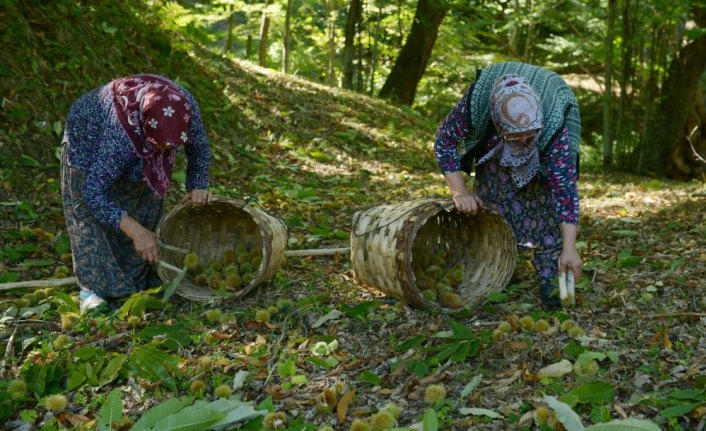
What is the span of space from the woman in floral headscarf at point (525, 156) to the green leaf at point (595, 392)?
29.5 inches

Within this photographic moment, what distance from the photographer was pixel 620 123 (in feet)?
24.8

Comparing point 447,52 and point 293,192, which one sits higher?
point 447,52

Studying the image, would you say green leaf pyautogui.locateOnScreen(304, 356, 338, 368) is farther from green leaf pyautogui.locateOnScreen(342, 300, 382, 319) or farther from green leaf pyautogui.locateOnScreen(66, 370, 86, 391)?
green leaf pyautogui.locateOnScreen(66, 370, 86, 391)

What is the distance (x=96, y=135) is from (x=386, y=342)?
156 cm

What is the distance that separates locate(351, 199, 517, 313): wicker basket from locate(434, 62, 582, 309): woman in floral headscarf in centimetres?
13

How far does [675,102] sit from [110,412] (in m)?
7.33

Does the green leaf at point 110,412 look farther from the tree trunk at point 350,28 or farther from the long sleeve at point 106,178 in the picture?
the tree trunk at point 350,28

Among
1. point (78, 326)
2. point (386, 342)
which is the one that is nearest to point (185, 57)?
point (78, 326)

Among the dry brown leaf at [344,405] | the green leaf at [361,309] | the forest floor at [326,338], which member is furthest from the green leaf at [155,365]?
the green leaf at [361,309]

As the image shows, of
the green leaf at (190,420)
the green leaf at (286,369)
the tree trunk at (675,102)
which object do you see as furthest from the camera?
the tree trunk at (675,102)

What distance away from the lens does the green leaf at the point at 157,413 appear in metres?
2.02

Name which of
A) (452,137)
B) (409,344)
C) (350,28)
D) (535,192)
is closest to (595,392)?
(409,344)

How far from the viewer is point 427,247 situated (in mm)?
3494

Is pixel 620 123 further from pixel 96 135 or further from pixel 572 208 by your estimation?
pixel 96 135
